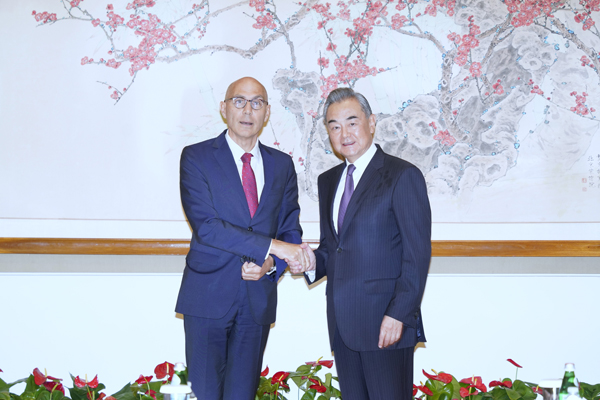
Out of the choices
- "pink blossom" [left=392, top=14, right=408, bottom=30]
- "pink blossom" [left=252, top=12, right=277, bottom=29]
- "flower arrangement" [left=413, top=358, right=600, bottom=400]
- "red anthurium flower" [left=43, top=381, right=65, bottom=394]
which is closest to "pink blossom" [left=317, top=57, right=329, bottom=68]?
"pink blossom" [left=252, top=12, right=277, bottom=29]

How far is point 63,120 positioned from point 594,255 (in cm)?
296

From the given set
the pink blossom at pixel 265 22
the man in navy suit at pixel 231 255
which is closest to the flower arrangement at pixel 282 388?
the man in navy suit at pixel 231 255

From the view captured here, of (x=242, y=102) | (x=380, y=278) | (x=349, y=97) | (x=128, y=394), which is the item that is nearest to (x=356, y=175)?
(x=349, y=97)

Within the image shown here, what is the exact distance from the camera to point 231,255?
207 centimetres

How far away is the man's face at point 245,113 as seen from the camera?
83.4 inches

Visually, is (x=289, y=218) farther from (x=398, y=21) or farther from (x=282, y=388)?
(x=398, y=21)

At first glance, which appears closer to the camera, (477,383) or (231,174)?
(231,174)

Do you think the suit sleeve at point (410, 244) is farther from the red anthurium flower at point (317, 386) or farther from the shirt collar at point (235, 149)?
the red anthurium flower at point (317, 386)

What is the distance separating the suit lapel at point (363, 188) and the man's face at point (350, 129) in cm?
9

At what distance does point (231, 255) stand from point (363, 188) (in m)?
0.58

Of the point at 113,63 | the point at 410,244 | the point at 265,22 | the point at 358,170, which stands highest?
the point at 265,22

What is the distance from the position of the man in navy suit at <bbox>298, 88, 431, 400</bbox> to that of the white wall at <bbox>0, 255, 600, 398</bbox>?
40.0 inches

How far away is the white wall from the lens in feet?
9.30

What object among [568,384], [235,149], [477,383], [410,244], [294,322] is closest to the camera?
[568,384]
